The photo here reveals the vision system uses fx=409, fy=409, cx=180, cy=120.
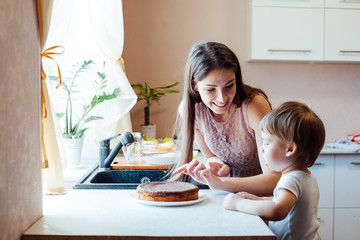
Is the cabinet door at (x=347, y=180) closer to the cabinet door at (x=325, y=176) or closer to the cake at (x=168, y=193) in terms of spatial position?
the cabinet door at (x=325, y=176)

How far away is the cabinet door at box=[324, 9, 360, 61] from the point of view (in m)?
3.24

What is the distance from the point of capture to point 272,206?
119 centimetres

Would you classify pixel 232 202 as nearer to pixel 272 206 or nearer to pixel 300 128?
pixel 272 206

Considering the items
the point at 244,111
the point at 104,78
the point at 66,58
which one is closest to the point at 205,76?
the point at 244,111

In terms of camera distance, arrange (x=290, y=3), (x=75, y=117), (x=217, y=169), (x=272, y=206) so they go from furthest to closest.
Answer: (x=290, y=3)
(x=75, y=117)
(x=217, y=169)
(x=272, y=206)

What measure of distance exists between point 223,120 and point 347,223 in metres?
1.90

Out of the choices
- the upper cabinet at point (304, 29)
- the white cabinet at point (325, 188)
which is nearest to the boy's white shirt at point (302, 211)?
the white cabinet at point (325, 188)

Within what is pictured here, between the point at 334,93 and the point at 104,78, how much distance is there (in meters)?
2.14

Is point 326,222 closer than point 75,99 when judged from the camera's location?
No

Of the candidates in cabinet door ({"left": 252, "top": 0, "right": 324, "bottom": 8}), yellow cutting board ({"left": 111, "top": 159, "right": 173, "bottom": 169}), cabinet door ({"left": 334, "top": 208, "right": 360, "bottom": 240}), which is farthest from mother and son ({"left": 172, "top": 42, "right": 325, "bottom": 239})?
cabinet door ({"left": 252, "top": 0, "right": 324, "bottom": 8})

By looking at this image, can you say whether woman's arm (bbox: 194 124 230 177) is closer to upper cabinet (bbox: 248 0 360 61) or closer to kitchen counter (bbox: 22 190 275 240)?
kitchen counter (bbox: 22 190 275 240)

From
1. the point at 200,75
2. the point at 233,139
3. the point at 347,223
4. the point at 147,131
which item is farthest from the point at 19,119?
the point at 347,223

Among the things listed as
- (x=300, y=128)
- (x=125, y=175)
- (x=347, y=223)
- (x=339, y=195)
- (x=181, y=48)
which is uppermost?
(x=181, y=48)

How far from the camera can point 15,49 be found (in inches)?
40.2
